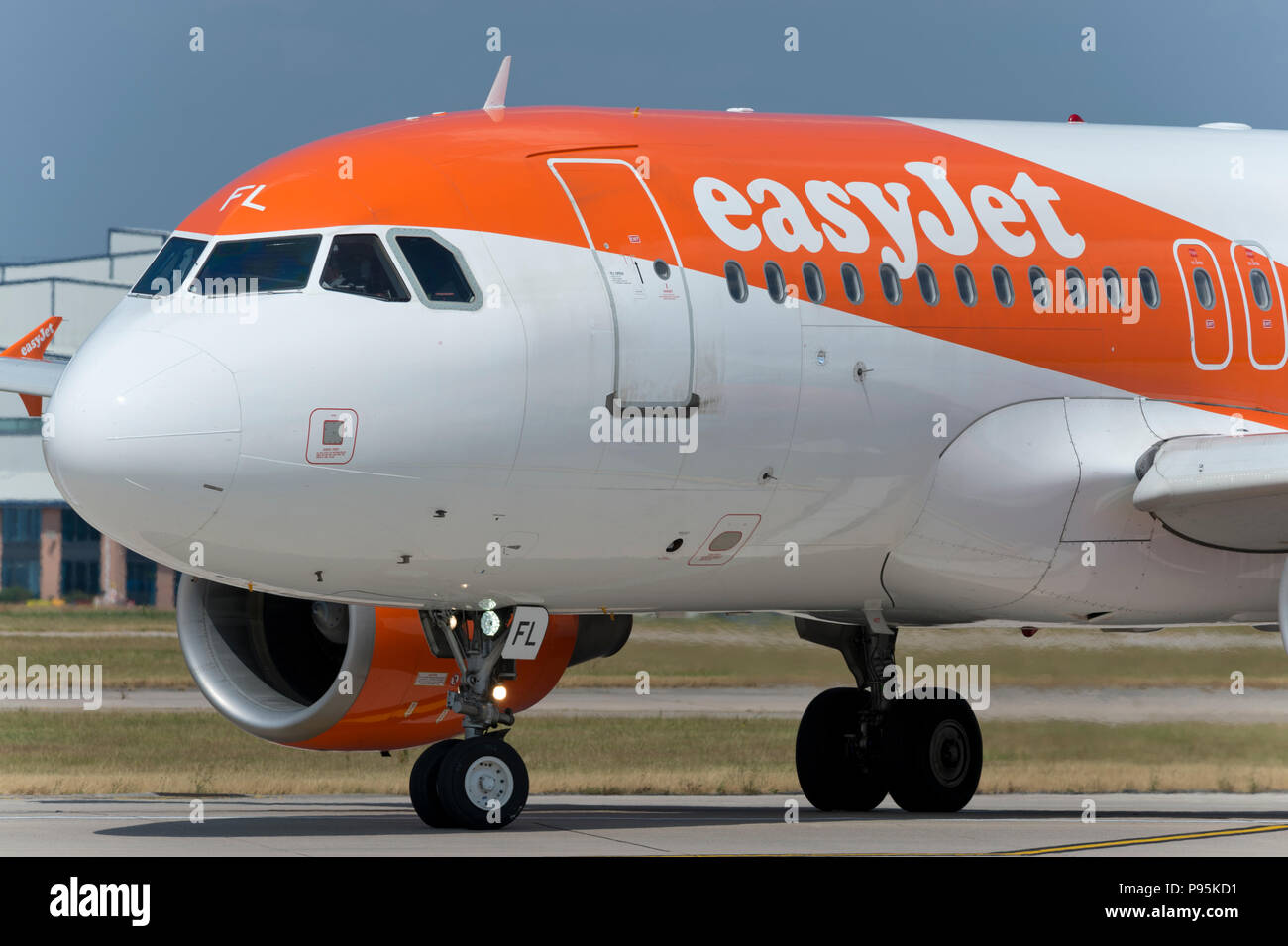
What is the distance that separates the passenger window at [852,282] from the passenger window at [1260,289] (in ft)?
11.5

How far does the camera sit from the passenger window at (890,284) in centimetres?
1403

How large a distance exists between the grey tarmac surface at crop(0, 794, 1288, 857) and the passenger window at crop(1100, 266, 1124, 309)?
12.2 ft

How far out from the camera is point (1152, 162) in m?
15.8

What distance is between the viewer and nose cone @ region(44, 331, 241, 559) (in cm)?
1189

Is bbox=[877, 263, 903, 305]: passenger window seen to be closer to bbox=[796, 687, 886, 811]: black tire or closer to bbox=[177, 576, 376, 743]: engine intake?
bbox=[177, 576, 376, 743]: engine intake

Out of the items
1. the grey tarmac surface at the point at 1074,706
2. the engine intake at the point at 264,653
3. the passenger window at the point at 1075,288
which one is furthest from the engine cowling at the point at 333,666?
the grey tarmac surface at the point at 1074,706

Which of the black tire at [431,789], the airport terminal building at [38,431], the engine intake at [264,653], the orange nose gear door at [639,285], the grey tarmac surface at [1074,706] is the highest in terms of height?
the airport terminal building at [38,431]

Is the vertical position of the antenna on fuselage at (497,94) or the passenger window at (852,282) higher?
the antenna on fuselage at (497,94)

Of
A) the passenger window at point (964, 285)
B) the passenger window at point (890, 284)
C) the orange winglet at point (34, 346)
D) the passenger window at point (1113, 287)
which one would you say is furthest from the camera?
the orange winglet at point (34, 346)

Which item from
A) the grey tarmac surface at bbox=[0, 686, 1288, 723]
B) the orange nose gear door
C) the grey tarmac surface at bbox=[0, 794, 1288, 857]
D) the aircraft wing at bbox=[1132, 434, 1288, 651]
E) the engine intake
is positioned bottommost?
the grey tarmac surface at bbox=[0, 794, 1288, 857]

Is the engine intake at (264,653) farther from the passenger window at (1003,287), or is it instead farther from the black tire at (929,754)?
the passenger window at (1003,287)

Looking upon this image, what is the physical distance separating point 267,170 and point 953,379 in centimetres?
466

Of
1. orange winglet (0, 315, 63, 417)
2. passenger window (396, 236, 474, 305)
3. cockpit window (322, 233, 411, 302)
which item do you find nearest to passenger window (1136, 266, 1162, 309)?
passenger window (396, 236, 474, 305)
